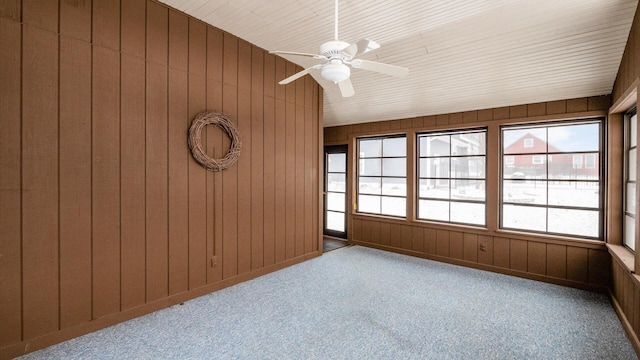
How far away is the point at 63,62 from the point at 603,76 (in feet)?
17.3

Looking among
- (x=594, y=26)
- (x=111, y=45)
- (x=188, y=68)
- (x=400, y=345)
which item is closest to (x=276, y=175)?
(x=188, y=68)

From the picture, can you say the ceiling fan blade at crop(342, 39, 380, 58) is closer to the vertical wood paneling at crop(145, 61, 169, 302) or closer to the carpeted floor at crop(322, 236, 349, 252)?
the vertical wood paneling at crop(145, 61, 169, 302)

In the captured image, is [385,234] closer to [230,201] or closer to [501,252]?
[501,252]

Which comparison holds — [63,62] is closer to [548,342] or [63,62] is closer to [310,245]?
[310,245]

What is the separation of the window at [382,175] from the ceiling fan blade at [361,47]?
11.5 ft

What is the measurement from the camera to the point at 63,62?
236 cm

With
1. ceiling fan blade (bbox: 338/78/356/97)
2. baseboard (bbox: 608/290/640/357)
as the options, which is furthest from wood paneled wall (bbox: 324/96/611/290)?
ceiling fan blade (bbox: 338/78/356/97)

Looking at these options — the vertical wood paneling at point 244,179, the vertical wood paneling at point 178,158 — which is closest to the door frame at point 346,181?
the vertical wood paneling at point 244,179

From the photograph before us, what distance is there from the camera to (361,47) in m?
1.92

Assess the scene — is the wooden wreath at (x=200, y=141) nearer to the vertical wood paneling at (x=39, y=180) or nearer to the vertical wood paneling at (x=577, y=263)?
the vertical wood paneling at (x=39, y=180)

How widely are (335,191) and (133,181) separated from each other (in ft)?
13.4

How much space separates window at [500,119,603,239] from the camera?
366cm

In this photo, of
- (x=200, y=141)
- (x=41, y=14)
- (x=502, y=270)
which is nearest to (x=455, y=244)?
(x=502, y=270)

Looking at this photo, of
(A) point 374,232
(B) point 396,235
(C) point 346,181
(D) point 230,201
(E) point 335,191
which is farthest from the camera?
(E) point 335,191
